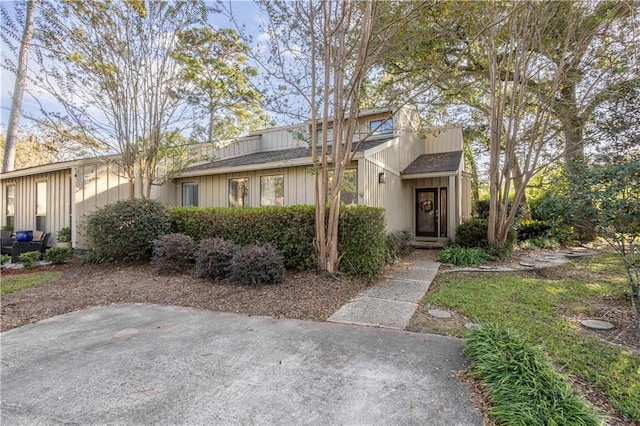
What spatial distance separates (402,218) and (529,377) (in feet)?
29.9

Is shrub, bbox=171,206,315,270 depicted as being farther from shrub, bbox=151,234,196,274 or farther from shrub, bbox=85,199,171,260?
shrub, bbox=151,234,196,274

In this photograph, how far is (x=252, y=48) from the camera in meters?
6.68

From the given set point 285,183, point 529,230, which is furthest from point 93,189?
point 529,230

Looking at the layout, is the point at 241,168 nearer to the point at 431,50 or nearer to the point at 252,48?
the point at 252,48

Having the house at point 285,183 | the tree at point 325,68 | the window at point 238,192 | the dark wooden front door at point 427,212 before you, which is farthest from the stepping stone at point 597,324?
the window at point 238,192

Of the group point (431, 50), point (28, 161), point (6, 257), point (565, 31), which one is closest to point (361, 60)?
point (431, 50)

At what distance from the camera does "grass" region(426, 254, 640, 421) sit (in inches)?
112

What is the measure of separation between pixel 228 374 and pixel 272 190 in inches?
300

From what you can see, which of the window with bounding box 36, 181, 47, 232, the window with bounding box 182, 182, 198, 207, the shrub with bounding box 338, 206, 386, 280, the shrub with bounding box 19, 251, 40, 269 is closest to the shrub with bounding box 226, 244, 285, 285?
the shrub with bounding box 338, 206, 386, 280

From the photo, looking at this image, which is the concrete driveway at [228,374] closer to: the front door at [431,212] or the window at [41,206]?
the window at [41,206]

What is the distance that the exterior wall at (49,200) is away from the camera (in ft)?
30.6

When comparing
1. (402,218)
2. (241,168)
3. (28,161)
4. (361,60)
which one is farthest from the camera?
(28,161)

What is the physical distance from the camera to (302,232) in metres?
6.75

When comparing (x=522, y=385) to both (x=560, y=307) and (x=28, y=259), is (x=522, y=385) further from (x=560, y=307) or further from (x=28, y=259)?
(x=28, y=259)
